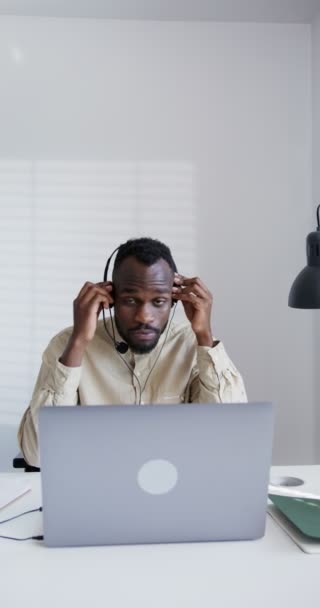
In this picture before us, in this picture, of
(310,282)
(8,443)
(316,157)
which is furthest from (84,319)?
(316,157)

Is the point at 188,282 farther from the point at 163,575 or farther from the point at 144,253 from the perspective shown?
the point at 163,575


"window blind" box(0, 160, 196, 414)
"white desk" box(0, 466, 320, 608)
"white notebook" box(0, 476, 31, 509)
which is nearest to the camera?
"white desk" box(0, 466, 320, 608)

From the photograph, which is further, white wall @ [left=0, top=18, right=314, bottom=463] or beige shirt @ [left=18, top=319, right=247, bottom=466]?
white wall @ [left=0, top=18, right=314, bottom=463]

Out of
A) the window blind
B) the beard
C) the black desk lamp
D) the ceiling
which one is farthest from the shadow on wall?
the ceiling

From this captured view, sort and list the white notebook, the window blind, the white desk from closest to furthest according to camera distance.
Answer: the white desk → the white notebook → the window blind

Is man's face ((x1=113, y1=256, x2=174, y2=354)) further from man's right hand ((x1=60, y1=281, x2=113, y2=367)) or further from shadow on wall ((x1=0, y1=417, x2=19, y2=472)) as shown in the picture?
shadow on wall ((x1=0, y1=417, x2=19, y2=472))

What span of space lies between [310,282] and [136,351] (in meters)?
0.65

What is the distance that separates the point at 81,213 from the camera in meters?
3.35

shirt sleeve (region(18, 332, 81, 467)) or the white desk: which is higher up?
shirt sleeve (region(18, 332, 81, 467))

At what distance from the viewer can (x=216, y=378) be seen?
6.63 feet

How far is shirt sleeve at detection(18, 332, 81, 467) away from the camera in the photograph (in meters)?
1.96

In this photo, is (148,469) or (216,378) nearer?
(148,469)

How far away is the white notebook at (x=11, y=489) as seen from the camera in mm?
1553

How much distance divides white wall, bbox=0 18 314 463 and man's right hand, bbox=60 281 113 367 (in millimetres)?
1456
